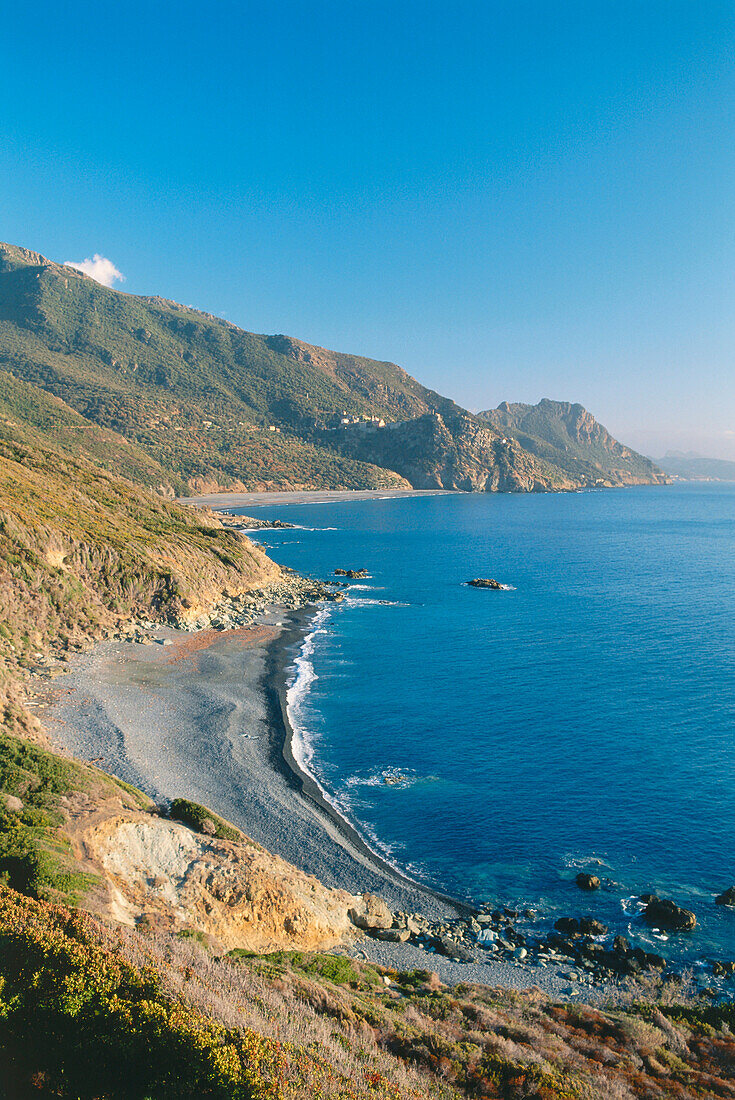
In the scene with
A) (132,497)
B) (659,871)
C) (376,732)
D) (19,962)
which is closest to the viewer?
(19,962)

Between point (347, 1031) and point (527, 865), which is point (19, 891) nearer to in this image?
point (347, 1031)

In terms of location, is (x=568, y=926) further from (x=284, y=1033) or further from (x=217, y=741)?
(x=217, y=741)

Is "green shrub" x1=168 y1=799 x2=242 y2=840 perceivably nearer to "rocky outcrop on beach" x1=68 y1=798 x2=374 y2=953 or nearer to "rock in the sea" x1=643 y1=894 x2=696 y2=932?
"rocky outcrop on beach" x1=68 y1=798 x2=374 y2=953

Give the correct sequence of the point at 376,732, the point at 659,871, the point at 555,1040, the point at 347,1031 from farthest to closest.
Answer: the point at 376,732
the point at 659,871
the point at 555,1040
the point at 347,1031

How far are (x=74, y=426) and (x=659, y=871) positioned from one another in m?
139

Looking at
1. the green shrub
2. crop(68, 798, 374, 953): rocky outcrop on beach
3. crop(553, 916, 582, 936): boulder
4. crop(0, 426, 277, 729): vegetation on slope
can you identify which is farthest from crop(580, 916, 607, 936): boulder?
crop(0, 426, 277, 729): vegetation on slope

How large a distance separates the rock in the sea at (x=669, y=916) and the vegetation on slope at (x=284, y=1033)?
5497 millimetres

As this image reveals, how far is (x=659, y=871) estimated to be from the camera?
27.1 m

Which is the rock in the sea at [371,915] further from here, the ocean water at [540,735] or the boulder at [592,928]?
the boulder at [592,928]

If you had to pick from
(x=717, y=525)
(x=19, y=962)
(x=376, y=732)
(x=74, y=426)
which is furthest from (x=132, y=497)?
(x=717, y=525)

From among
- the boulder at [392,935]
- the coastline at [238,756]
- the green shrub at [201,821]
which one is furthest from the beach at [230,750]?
the green shrub at [201,821]

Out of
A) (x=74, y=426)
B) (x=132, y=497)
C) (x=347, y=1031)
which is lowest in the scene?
(x=347, y=1031)

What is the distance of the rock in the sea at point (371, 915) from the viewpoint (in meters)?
23.2

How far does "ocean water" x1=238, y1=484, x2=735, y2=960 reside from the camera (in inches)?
1077
